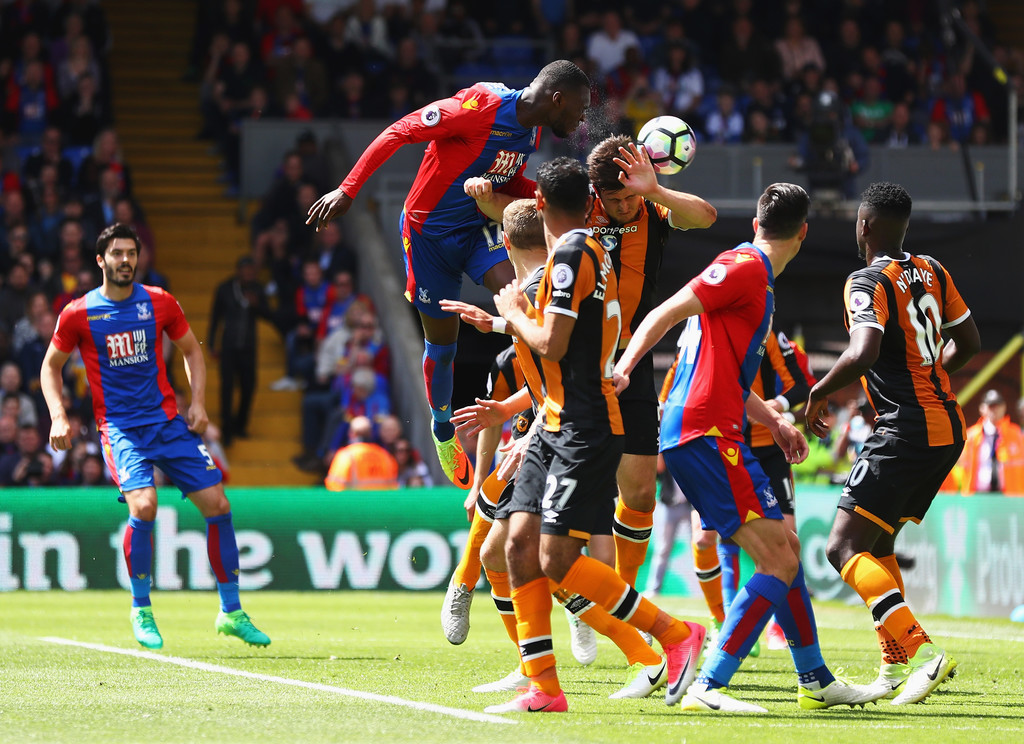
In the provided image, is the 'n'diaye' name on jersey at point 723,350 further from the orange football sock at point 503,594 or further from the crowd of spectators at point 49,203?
the crowd of spectators at point 49,203

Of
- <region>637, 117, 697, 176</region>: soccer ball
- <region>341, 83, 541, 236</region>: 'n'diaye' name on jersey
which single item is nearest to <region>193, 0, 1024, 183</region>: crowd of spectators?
<region>341, 83, 541, 236</region>: 'n'diaye' name on jersey

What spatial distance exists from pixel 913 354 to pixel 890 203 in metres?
0.76

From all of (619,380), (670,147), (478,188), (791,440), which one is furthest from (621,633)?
(670,147)

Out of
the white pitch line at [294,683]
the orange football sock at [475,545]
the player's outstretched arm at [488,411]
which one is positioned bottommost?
the white pitch line at [294,683]

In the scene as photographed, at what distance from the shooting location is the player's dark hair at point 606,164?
7.50 m

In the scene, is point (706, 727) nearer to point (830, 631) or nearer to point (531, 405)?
point (531, 405)

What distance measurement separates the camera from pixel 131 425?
377 inches

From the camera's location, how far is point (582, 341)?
6445 millimetres

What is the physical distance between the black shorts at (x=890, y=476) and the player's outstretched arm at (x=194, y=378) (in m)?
4.24

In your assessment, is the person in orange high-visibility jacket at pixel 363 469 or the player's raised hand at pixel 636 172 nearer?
the player's raised hand at pixel 636 172

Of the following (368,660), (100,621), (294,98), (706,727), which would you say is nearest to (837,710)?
(706,727)

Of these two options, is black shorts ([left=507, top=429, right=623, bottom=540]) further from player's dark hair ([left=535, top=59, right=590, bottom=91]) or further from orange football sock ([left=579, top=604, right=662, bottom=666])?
player's dark hair ([left=535, top=59, right=590, bottom=91])

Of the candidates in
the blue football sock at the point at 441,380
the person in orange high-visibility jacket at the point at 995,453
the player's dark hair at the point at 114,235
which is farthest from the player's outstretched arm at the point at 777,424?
the person in orange high-visibility jacket at the point at 995,453

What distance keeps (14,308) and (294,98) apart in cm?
551
